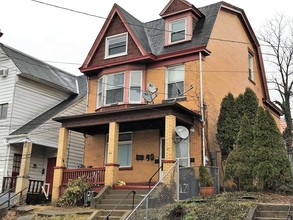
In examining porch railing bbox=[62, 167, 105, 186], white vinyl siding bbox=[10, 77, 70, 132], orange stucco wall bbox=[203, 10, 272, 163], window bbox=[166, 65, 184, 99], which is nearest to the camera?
porch railing bbox=[62, 167, 105, 186]

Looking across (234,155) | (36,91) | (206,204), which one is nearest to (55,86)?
(36,91)

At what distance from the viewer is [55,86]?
23.2 meters

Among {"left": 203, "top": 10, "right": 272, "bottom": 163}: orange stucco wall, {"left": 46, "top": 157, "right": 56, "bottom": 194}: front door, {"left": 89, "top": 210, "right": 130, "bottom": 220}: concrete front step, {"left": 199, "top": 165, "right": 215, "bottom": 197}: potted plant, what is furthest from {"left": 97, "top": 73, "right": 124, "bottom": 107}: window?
{"left": 89, "top": 210, "right": 130, "bottom": 220}: concrete front step

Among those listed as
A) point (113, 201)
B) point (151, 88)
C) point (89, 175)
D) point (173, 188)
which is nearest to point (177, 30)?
point (151, 88)

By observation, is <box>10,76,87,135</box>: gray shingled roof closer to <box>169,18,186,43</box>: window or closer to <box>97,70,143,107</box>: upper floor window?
<box>97,70,143,107</box>: upper floor window

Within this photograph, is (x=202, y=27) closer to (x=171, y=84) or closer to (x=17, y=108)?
(x=171, y=84)

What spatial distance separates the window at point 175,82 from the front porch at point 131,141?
170 cm

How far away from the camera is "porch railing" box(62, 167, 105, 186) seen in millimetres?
16547

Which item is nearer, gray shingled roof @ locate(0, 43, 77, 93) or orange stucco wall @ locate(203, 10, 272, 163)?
orange stucco wall @ locate(203, 10, 272, 163)

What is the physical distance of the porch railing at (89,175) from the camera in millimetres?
16547

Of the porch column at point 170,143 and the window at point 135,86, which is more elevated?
the window at point 135,86

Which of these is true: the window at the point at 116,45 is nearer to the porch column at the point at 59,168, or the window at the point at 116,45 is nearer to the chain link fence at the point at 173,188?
the porch column at the point at 59,168

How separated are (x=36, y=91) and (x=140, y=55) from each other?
710cm

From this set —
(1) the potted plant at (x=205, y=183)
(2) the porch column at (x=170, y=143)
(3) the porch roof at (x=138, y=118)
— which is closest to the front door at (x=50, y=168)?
(3) the porch roof at (x=138, y=118)
